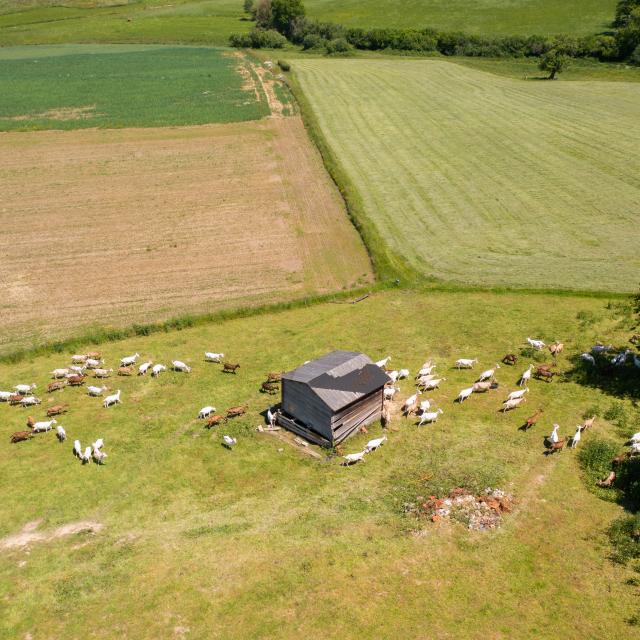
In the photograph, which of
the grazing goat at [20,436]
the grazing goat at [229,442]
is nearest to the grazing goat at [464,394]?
the grazing goat at [229,442]

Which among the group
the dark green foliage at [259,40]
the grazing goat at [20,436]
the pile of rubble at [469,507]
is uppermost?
the dark green foliage at [259,40]

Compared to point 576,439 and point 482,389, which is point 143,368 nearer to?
point 482,389

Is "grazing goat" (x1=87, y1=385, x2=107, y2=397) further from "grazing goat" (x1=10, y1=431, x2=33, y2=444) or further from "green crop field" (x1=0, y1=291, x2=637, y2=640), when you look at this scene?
"grazing goat" (x1=10, y1=431, x2=33, y2=444)

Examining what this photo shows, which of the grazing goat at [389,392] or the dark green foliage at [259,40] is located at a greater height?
the dark green foliage at [259,40]

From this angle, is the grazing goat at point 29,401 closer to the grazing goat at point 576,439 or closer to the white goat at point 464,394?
the white goat at point 464,394

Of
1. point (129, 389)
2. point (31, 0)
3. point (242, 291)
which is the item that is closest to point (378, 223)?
point (242, 291)

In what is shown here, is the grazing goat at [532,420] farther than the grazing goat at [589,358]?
No

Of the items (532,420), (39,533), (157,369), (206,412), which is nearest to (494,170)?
(532,420)
